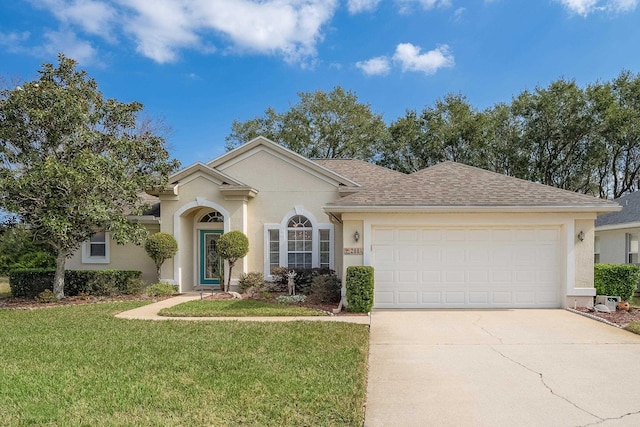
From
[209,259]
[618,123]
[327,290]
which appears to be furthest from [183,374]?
[618,123]

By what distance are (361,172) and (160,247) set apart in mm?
8419

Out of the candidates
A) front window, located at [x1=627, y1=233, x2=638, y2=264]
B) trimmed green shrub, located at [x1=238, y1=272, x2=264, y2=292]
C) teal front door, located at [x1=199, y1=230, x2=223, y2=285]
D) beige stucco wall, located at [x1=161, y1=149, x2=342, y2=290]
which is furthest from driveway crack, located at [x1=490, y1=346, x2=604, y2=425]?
front window, located at [x1=627, y1=233, x2=638, y2=264]

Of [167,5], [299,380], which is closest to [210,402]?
[299,380]

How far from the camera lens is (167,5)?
11.9 meters

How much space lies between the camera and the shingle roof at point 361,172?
15.7m

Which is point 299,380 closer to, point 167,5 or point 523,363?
point 523,363

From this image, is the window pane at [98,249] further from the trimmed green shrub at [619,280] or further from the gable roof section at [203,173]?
the trimmed green shrub at [619,280]

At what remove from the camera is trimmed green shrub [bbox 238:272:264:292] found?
1325cm

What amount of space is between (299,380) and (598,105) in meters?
26.2

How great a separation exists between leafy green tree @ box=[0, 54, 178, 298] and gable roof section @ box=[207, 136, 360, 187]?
2780mm

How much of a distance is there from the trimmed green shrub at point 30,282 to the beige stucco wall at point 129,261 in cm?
156

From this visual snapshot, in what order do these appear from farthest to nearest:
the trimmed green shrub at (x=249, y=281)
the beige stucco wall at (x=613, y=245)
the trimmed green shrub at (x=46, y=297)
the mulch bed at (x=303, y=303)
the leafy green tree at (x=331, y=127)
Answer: the leafy green tree at (x=331, y=127)
the beige stucco wall at (x=613, y=245)
the trimmed green shrub at (x=249, y=281)
the trimmed green shrub at (x=46, y=297)
the mulch bed at (x=303, y=303)

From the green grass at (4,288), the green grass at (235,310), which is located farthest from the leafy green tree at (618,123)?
the green grass at (4,288)

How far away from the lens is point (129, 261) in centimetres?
1452
